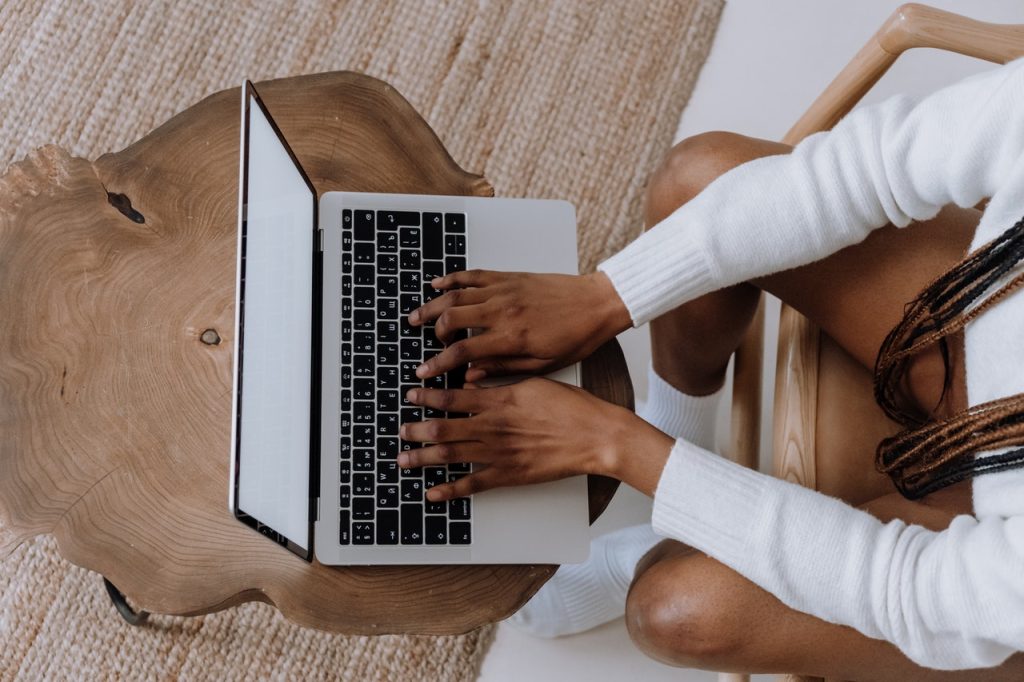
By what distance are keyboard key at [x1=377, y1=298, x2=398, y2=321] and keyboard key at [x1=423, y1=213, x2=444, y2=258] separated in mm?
55

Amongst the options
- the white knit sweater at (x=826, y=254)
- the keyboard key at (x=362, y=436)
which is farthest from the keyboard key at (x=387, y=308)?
the white knit sweater at (x=826, y=254)

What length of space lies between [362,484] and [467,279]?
208 mm

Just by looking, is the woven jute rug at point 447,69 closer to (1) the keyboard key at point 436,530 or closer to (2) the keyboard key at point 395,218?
(2) the keyboard key at point 395,218

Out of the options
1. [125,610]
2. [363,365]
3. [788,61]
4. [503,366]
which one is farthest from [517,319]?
[788,61]

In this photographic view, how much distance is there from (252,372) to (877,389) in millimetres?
556

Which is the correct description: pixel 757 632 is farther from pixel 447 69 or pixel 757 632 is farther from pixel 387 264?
pixel 447 69

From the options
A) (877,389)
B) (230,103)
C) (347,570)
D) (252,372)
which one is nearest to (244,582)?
(347,570)

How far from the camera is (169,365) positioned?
869mm

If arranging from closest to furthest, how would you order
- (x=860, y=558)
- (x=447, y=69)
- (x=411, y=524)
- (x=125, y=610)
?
(x=860, y=558) < (x=411, y=524) < (x=125, y=610) < (x=447, y=69)

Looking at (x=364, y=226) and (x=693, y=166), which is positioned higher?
(x=693, y=166)

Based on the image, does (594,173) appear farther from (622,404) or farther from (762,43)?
(622,404)

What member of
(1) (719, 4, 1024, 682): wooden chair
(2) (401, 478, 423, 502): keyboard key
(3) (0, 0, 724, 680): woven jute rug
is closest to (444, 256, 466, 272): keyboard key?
(2) (401, 478, 423, 502): keyboard key

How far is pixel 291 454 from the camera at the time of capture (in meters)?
0.79

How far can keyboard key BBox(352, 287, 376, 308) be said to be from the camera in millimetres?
869
